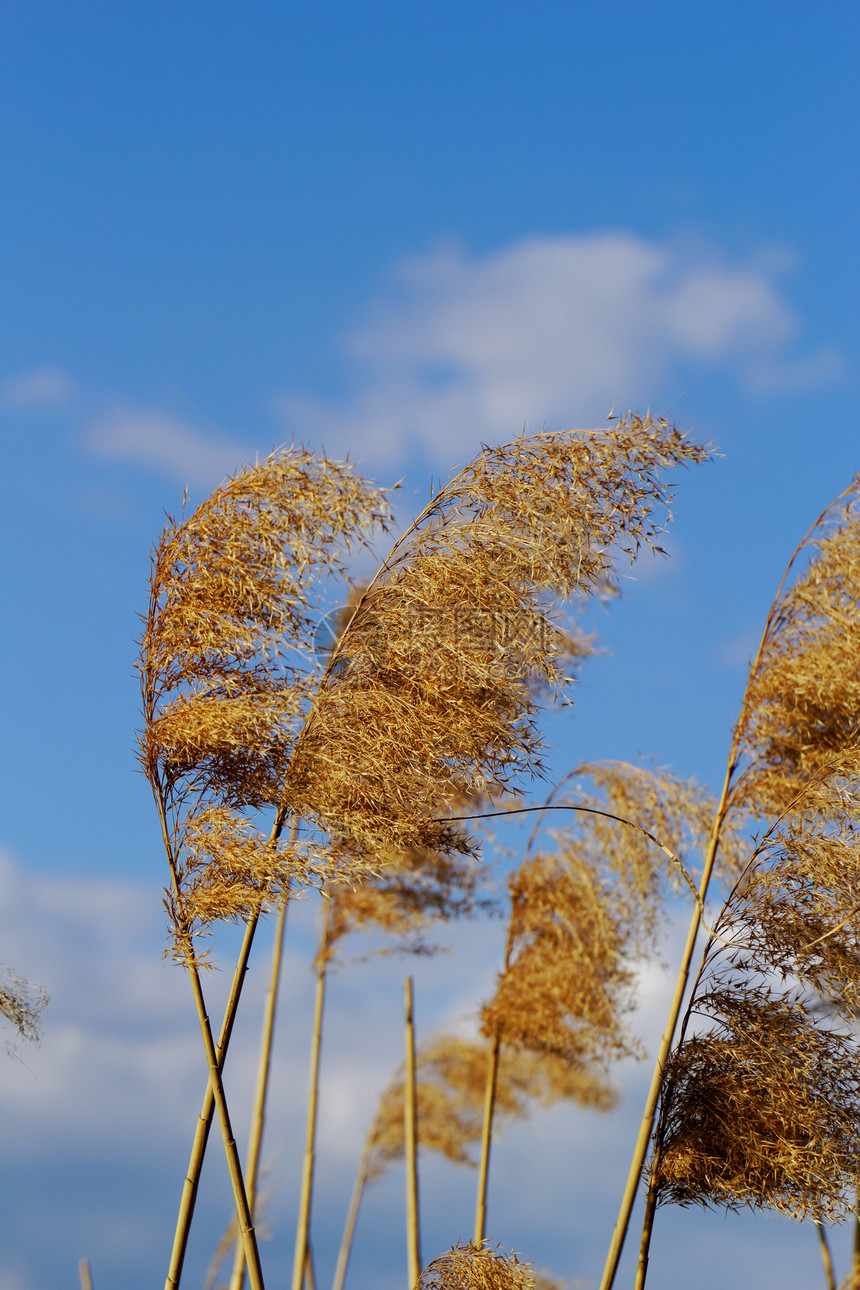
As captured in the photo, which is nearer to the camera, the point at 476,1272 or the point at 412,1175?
the point at 476,1272

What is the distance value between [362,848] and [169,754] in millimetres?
765

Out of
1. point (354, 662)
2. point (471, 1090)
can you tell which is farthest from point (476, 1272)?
point (471, 1090)

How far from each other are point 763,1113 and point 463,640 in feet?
6.90

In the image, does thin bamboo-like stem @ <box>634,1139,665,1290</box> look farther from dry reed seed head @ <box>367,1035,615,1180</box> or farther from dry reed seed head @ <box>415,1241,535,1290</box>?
dry reed seed head @ <box>367,1035,615,1180</box>

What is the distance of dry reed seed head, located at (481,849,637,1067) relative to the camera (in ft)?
22.9

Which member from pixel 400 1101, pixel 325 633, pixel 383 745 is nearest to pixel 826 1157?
pixel 383 745

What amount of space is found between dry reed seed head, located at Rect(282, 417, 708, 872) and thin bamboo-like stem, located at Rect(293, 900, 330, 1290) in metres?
3.70

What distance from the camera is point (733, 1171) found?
4.70 metres

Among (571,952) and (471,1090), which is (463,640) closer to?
(571,952)

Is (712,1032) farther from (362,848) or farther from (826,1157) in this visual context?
(362,848)

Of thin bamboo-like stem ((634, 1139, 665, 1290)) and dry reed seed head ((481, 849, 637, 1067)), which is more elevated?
dry reed seed head ((481, 849, 637, 1067))


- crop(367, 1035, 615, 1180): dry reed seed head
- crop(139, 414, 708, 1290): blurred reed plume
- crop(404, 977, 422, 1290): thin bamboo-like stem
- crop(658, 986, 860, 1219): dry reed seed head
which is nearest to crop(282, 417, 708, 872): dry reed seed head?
crop(139, 414, 708, 1290): blurred reed plume

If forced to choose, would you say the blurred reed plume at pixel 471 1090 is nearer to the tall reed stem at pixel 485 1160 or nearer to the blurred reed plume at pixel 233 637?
the tall reed stem at pixel 485 1160

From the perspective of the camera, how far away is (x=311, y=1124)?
7633mm
